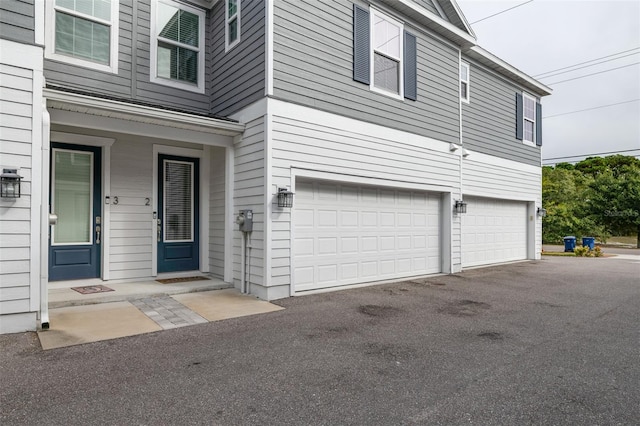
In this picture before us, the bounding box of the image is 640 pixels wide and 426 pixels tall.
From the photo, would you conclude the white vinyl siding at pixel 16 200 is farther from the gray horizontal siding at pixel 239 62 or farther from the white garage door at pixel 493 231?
the white garage door at pixel 493 231

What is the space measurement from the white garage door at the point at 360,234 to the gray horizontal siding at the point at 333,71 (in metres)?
1.48

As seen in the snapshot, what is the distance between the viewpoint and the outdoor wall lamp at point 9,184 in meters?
3.98

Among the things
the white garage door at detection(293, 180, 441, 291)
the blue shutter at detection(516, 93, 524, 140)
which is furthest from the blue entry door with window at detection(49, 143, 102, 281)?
the blue shutter at detection(516, 93, 524, 140)

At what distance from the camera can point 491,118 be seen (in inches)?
420

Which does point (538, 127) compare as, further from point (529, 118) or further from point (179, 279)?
point (179, 279)

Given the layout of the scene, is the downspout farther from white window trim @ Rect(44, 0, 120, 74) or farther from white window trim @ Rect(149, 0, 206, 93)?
white window trim @ Rect(149, 0, 206, 93)

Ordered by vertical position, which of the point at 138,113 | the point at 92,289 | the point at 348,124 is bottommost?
the point at 92,289

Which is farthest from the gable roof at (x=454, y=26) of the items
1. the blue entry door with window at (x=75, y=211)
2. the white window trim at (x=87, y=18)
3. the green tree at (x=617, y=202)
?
the green tree at (x=617, y=202)

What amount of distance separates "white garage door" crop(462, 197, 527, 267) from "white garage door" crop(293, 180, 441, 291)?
1507 millimetres

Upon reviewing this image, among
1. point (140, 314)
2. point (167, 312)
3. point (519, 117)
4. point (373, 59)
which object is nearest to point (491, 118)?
point (519, 117)

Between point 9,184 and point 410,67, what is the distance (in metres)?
7.24

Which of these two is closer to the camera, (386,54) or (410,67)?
(386,54)

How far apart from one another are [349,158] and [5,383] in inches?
219

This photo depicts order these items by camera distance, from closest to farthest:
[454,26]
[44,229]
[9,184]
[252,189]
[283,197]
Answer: [9,184], [44,229], [283,197], [252,189], [454,26]
